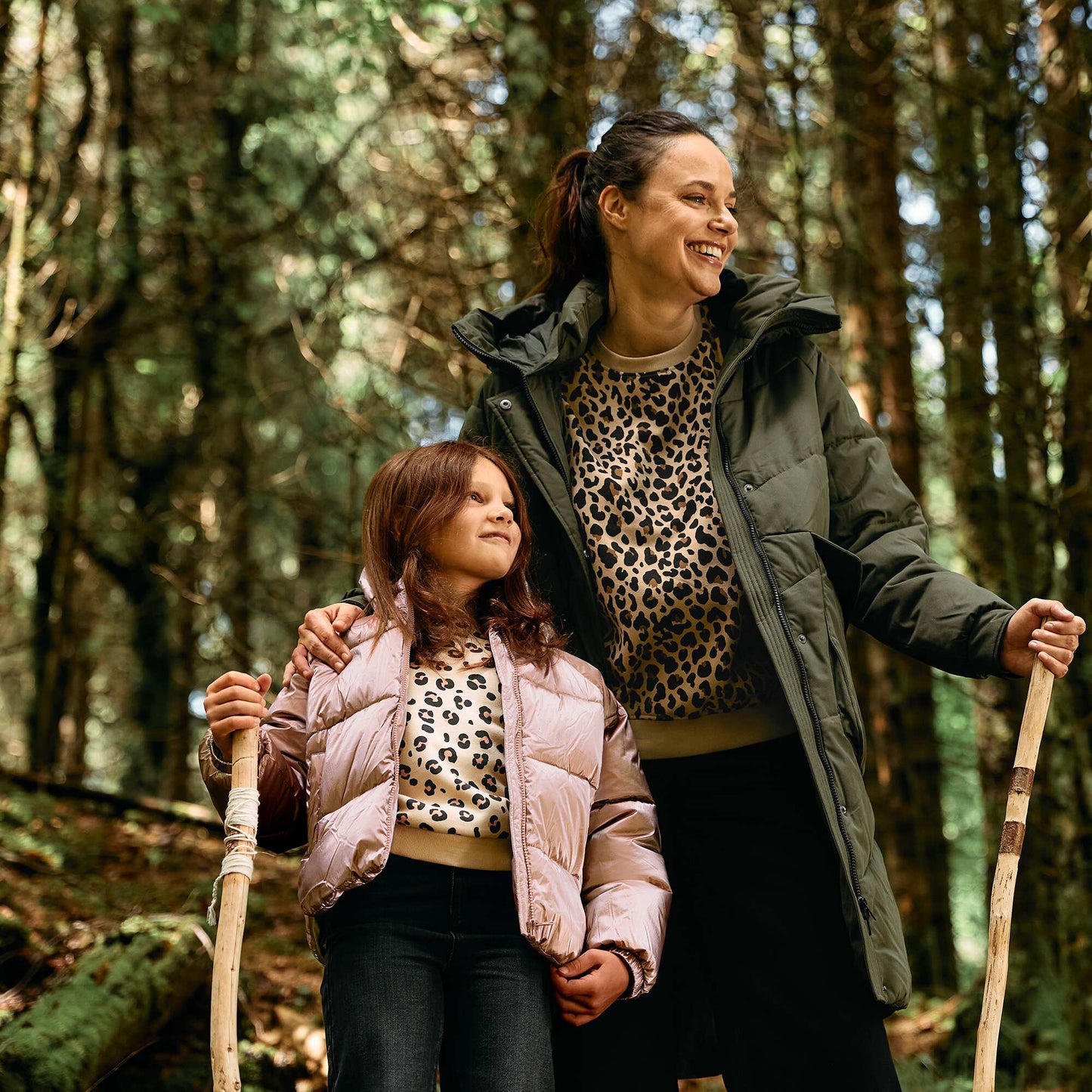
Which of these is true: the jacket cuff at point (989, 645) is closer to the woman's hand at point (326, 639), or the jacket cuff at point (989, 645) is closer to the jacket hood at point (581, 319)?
the jacket hood at point (581, 319)

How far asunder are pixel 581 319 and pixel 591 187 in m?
0.45

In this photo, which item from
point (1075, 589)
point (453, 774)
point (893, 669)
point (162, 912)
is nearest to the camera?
point (453, 774)

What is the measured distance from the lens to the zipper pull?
263cm

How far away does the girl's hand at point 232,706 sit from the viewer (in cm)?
255

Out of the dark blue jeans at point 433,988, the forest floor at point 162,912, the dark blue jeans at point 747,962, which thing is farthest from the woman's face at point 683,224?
the forest floor at point 162,912

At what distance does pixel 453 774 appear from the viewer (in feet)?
8.73

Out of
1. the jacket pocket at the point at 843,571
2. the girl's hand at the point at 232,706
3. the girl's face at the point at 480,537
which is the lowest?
the girl's hand at the point at 232,706

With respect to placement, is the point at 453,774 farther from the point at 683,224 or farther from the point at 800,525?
the point at 683,224

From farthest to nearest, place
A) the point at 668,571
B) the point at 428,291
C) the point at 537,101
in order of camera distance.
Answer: the point at 428,291 < the point at 537,101 < the point at 668,571

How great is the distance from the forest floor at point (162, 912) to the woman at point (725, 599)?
2.01 m

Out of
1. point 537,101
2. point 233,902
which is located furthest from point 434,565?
point 537,101

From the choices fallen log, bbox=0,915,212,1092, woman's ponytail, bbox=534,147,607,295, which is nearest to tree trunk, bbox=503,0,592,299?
woman's ponytail, bbox=534,147,607,295

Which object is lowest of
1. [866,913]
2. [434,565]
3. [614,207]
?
[866,913]

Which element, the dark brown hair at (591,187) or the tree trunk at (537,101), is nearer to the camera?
the dark brown hair at (591,187)
